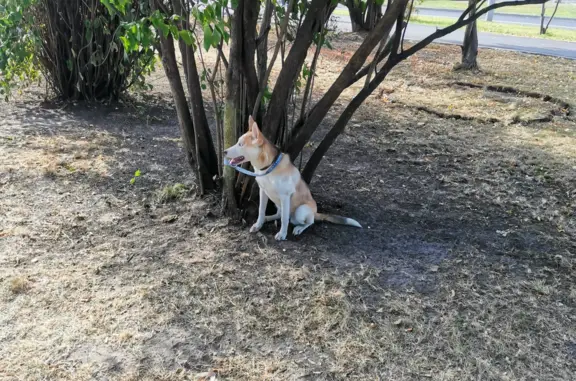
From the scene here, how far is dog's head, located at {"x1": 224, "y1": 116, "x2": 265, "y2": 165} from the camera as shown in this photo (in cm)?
371

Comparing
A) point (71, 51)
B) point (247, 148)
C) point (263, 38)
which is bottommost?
point (247, 148)

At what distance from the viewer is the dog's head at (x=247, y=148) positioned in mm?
3705

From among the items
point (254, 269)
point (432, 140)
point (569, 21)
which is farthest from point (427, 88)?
point (569, 21)

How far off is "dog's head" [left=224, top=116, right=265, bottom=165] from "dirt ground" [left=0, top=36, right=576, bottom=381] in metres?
0.70

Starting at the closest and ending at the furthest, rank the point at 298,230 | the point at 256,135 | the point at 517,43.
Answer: the point at 256,135 < the point at 298,230 < the point at 517,43

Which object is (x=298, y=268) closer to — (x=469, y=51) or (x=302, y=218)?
(x=302, y=218)

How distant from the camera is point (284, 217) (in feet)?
13.3

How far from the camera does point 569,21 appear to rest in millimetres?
28984

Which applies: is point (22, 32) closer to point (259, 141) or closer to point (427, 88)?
point (259, 141)

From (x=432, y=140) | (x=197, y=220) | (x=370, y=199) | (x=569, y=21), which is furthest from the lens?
(x=569, y=21)

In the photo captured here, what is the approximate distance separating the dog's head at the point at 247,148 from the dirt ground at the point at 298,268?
70 centimetres

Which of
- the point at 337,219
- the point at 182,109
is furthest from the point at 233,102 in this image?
the point at 337,219

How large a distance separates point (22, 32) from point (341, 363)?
6114 millimetres

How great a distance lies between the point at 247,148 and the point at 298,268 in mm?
896
